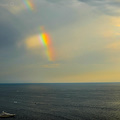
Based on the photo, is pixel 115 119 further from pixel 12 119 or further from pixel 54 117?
pixel 12 119

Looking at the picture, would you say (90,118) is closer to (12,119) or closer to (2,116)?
(12,119)

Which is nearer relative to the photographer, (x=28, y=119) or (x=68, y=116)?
(x=28, y=119)

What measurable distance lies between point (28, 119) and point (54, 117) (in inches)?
445

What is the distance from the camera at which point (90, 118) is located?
7744 cm

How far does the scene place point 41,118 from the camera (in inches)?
3073

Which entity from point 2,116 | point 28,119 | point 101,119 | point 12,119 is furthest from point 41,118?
point 101,119

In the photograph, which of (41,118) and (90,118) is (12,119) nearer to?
(41,118)

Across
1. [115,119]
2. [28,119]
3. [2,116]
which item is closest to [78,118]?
[115,119]

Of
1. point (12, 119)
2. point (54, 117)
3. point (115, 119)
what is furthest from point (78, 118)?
point (12, 119)

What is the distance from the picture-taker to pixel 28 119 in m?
76.3

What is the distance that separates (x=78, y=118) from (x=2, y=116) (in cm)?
3324

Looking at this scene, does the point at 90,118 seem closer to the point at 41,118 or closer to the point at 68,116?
the point at 68,116

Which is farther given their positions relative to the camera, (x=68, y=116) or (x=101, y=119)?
(x=68, y=116)

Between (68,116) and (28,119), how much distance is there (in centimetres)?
1779
